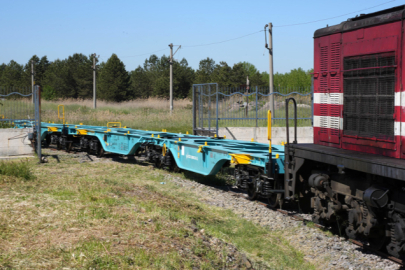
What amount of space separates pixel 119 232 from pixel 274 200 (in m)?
3.95

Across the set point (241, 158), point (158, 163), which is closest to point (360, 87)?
point (241, 158)

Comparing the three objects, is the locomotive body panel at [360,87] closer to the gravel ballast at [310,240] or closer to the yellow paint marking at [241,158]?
the gravel ballast at [310,240]

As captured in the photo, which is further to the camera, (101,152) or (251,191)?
(101,152)

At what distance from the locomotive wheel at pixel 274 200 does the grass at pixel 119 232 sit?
0.93m

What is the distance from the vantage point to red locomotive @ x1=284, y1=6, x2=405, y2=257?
17.4 feet

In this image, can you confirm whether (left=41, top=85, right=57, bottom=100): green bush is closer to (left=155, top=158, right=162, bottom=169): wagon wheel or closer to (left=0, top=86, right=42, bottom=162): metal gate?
(left=0, top=86, right=42, bottom=162): metal gate

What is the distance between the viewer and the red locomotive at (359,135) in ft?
17.4

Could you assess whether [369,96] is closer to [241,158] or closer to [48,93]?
[241,158]

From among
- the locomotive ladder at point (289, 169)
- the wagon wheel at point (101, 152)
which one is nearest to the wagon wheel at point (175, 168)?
the wagon wheel at point (101, 152)

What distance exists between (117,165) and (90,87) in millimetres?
61513

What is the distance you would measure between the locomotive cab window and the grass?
221cm

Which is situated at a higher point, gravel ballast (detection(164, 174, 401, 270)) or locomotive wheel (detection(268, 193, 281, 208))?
Answer: locomotive wheel (detection(268, 193, 281, 208))

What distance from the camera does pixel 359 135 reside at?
6.19 meters

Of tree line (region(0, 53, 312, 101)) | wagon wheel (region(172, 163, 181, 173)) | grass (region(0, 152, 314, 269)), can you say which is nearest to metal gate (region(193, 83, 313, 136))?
wagon wheel (region(172, 163, 181, 173))
